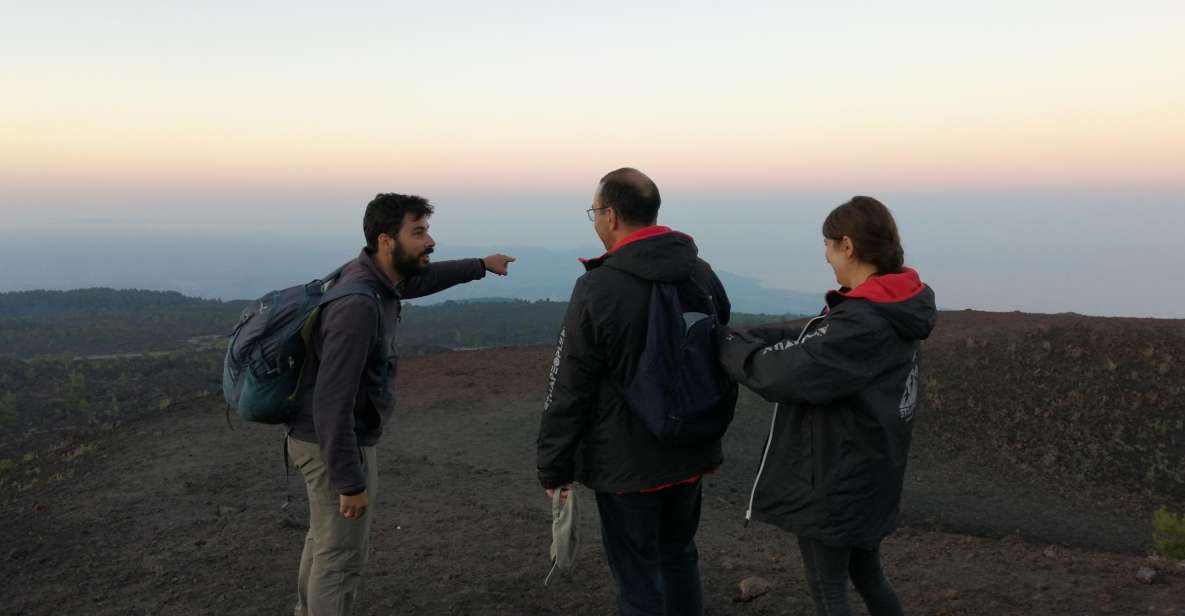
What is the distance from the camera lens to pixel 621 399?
2818 mm

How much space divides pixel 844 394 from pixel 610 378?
29.9 inches

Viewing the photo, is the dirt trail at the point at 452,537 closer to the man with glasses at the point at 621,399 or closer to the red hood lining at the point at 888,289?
the man with glasses at the point at 621,399

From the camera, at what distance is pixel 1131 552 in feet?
24.0

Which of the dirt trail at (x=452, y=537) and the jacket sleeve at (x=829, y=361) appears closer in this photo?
the jacket sleeve at (x=829, y=361)

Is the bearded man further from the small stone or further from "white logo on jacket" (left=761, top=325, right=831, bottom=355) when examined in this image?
the small stone

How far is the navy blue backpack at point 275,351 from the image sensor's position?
3.08m

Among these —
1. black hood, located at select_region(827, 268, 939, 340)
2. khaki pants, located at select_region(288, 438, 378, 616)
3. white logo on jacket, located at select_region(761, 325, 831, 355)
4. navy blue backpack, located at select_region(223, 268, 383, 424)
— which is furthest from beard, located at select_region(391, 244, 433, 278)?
black hood, located at select_region(827, 268, 939, 340)

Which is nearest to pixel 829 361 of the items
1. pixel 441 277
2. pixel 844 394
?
pixel 844 394

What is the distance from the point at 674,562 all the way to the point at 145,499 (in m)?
5.62

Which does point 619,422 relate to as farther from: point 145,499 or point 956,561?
point 145,499

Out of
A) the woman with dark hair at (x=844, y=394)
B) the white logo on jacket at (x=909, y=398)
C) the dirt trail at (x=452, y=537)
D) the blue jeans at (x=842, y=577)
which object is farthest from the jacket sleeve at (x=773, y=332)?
the dirt trail at (x=452, y=537)

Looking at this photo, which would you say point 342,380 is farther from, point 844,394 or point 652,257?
point 844,394

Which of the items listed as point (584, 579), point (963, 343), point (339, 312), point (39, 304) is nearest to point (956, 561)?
point (584, 579)

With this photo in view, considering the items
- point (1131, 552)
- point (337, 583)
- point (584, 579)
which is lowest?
point (1131, 552)
